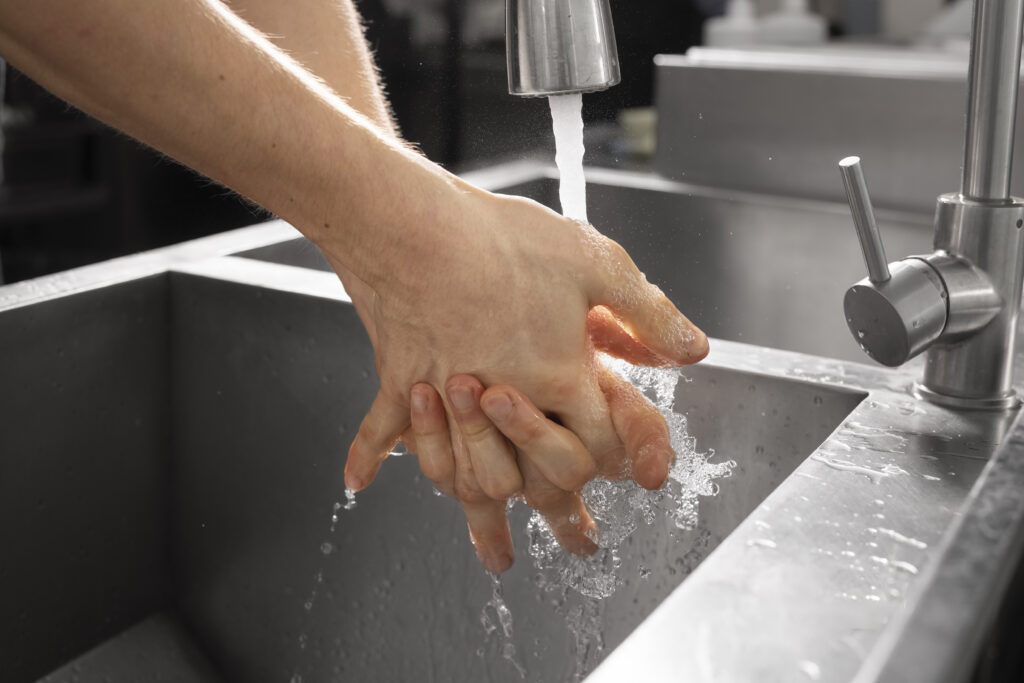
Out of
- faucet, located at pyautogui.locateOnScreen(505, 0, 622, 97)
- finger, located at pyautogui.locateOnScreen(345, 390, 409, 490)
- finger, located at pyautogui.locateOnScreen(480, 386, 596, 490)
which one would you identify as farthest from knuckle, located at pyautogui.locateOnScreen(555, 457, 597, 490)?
faucet, located at pyautogui.locateOnScreen(505, 0, 622, 97)

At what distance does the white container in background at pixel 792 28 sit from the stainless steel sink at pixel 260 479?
0.93 meters

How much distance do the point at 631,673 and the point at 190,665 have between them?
559 millimetres

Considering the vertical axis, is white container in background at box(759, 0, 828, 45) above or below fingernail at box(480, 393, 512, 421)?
above

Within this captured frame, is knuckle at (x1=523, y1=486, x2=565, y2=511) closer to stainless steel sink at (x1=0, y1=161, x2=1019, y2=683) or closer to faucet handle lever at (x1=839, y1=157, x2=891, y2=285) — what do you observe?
stainless steel sink at (x1=0, y1=161, x2=1019, y2=683)

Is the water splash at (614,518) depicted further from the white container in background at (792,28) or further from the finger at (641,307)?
the white container in background at (792,28)

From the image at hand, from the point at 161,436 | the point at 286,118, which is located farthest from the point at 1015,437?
the point at 161,436

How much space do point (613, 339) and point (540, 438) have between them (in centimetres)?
8

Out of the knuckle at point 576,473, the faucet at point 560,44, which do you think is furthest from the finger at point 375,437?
the faucet at point 560,44

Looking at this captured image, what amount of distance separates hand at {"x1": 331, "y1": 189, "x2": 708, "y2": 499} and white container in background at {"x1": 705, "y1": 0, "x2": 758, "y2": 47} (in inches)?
47.9

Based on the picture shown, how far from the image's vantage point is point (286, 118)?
20.5 inches

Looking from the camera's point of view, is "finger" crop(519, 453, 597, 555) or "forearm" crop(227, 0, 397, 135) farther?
"forearm" crop(227, 0, 397, 135)

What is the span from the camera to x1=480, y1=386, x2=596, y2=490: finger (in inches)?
22.2

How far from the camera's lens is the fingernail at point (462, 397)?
0.57 meters

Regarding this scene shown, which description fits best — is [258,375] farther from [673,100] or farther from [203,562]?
[673,100]
